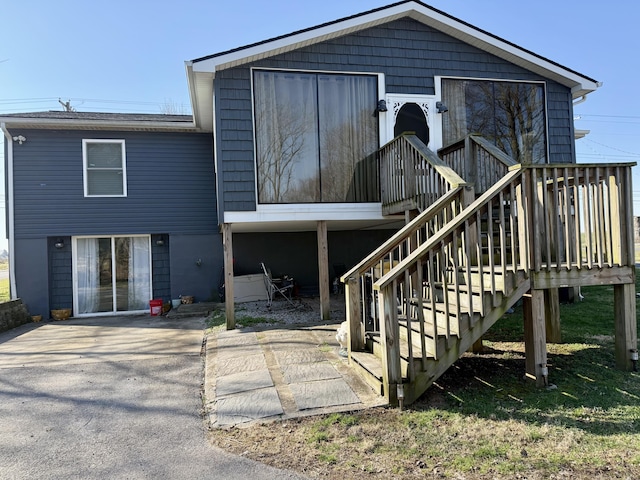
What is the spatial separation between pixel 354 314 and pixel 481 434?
6.26 ft

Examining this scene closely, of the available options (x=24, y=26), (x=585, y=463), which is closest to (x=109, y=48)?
(x=24, y=26)

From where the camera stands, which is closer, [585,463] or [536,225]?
[585,463]

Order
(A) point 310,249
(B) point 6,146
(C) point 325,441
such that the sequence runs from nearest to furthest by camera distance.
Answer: (C) point 325,441, (B) point 6,146, (A) point 310,249

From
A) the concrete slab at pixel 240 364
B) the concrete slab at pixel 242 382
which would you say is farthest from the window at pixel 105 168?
the concrete slab at pixel 242 382

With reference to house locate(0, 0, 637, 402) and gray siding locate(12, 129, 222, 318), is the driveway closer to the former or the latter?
house locate(0, 0, 637, 402)

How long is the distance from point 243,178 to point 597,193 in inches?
195

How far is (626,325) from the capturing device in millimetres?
4051

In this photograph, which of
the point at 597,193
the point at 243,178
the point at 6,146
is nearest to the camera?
the point at 597,193

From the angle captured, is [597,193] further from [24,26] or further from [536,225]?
[24,26]

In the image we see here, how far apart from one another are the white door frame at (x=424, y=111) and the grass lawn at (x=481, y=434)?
4.56 meters

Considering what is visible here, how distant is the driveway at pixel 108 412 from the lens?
2.60 metres

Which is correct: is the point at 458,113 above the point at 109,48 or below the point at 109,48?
below

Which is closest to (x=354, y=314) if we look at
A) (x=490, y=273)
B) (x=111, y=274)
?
(x=490, y=273)

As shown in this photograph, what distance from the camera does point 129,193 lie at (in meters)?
9.63
